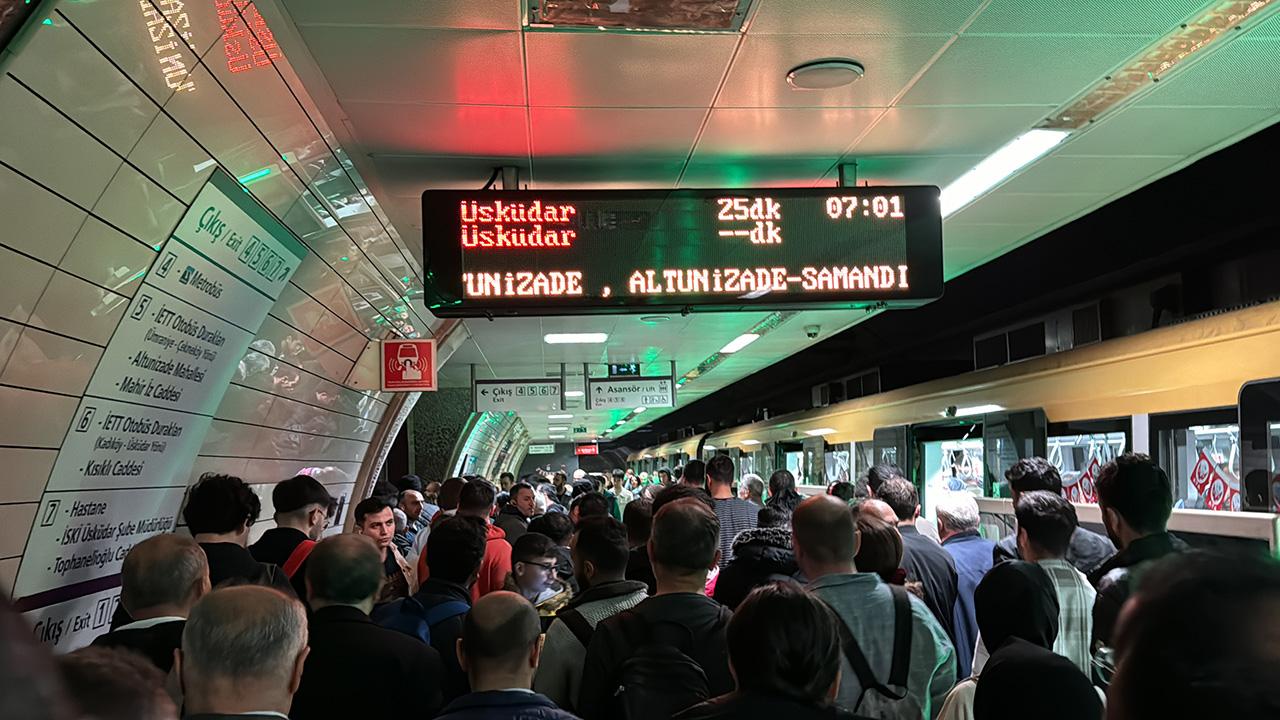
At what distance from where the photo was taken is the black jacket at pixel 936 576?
4809 millimetres

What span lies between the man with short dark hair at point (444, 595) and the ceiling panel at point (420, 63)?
204 centimetres

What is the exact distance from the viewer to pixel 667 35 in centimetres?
424

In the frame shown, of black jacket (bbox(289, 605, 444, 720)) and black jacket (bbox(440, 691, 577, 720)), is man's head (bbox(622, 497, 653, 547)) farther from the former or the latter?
black jacket (bbox(440, 691, 577, 720))

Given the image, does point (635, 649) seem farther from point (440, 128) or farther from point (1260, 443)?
point (1260, 443)

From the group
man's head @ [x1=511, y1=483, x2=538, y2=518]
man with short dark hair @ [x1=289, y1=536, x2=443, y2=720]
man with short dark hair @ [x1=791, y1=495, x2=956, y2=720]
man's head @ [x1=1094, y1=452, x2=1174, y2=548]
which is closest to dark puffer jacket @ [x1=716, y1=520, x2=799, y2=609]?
man with short dark hair @ [x1=791, y1=495, x2=956, y2=720]

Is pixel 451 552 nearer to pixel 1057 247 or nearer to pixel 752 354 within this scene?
pixel 1057 247

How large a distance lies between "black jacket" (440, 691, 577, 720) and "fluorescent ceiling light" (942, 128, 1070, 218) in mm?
4646

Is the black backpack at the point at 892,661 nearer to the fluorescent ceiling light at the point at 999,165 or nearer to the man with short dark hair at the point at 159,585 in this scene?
the man with short dark hair at the point at 159,585

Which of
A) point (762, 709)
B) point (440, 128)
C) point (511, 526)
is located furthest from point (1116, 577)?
point (511, 526)

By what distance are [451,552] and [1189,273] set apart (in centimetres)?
709

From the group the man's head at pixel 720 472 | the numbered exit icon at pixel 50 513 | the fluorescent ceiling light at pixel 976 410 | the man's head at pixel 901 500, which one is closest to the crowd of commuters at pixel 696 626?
the man's head at pixel 901 500

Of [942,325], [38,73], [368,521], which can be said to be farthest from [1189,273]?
[38,73]

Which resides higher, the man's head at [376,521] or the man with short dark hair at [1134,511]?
the man with short dark hair at [1134,511]

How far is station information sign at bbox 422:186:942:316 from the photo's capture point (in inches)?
207
